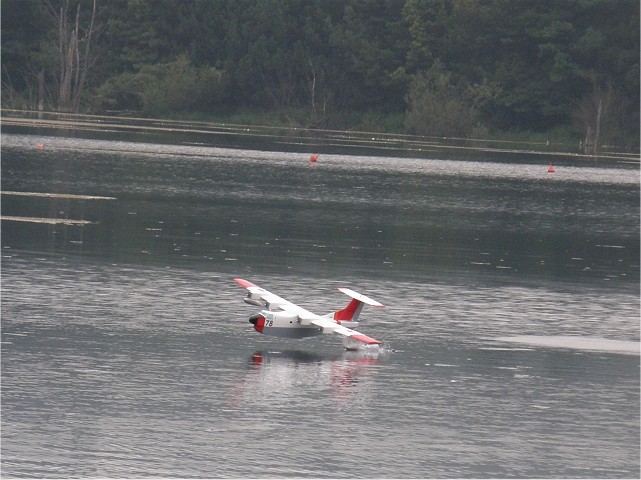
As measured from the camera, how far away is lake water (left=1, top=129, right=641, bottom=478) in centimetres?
1553

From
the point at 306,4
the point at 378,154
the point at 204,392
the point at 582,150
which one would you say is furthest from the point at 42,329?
the point at 306,4

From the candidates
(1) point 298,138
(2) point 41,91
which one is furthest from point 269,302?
(2) point 41,91

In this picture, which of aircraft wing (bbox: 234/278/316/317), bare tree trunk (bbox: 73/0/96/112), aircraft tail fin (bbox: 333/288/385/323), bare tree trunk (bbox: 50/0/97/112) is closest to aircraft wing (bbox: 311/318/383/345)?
aircraft wing (bbox: 234/278/316/317)

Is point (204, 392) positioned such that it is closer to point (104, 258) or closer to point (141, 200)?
point (104, 258)

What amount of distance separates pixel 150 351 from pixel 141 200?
2488 cm

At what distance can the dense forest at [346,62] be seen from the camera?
124m

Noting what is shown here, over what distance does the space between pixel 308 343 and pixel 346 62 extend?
11483 centimetres

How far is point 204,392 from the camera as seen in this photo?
18062 mm

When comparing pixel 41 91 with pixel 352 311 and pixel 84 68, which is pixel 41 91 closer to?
pixel 84 68

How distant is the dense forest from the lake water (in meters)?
77.9

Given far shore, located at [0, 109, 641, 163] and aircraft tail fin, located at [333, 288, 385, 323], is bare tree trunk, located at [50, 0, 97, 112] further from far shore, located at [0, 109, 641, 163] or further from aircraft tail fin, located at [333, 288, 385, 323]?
aircraft tail fin, located at [333, 288, 385, 323]

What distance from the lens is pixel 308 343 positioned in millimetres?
22359

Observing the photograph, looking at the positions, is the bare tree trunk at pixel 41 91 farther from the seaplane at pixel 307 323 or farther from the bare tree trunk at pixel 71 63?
the seaplane at pixel 307 323

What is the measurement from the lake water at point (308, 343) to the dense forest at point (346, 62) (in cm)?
7786
